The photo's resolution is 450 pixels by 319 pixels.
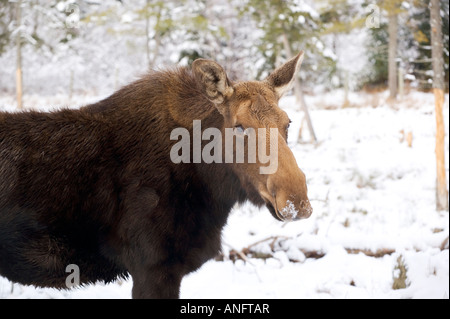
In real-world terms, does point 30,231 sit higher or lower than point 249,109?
lower

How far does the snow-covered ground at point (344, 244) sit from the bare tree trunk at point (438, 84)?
1.37 feet

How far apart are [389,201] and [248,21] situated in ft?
66.9

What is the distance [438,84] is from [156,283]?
865 cm

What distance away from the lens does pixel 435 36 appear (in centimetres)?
927

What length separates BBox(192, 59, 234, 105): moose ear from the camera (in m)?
3.15

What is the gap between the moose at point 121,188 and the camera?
3.19 m

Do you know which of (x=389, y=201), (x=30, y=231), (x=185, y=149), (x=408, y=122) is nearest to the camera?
(x=30, y=231)

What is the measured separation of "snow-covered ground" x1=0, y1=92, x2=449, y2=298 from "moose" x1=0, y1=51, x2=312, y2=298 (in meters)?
2.51

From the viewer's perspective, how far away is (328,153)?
47.8 feet

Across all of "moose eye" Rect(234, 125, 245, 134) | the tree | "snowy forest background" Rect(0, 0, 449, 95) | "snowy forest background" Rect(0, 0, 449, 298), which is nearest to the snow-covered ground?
"snowy forest background" Rect(0, 0, 449, 298)
